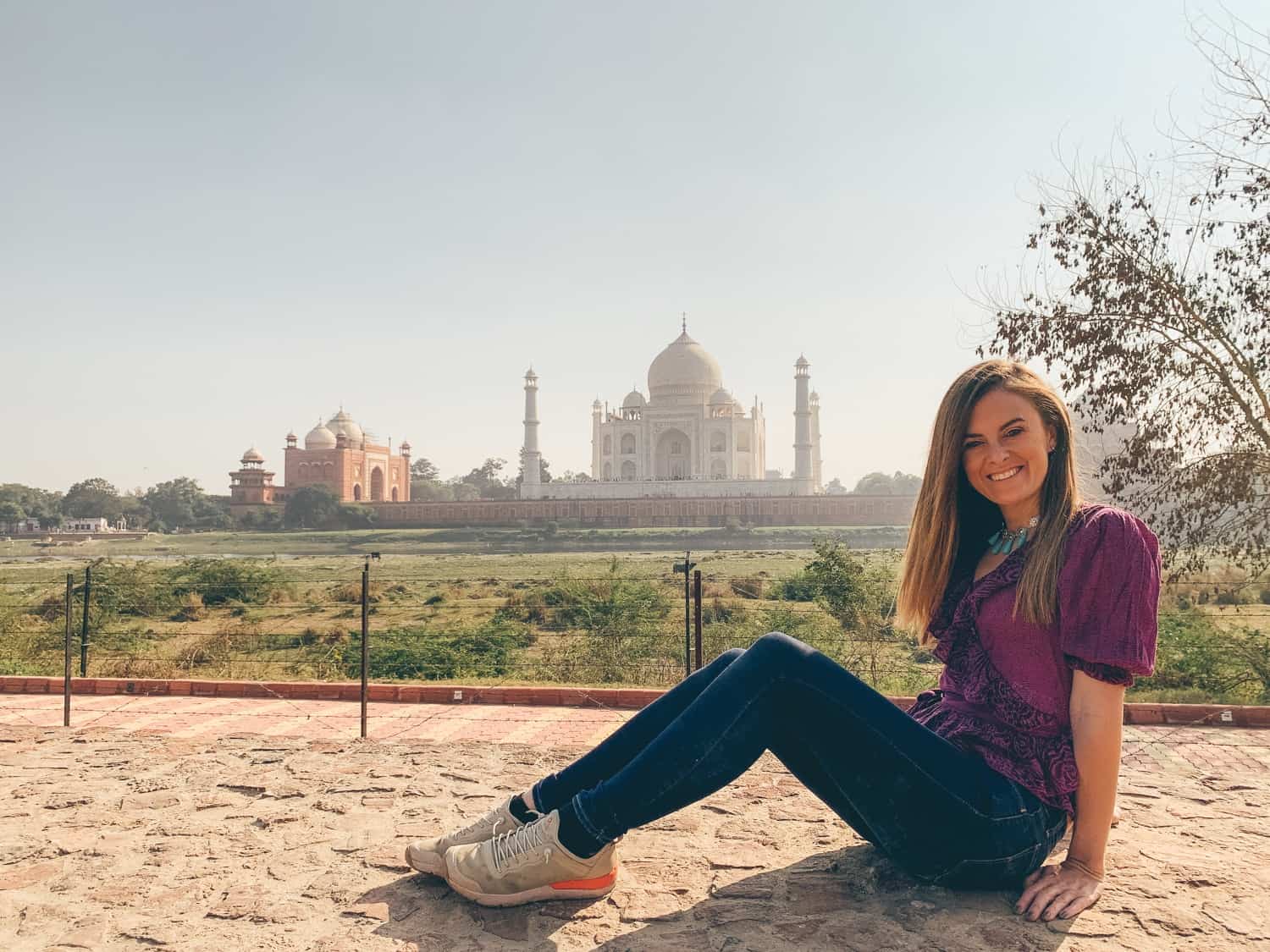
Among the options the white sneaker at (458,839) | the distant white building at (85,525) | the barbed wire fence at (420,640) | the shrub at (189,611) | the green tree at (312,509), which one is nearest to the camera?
the white sneaker at (458,839)

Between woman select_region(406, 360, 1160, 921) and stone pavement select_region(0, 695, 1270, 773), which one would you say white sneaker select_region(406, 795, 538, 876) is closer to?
woman select_region(406, 360, 1160, 921)

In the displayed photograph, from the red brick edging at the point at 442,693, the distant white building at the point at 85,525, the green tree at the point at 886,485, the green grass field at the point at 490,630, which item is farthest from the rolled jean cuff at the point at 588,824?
the distant white building at the point at 85,525

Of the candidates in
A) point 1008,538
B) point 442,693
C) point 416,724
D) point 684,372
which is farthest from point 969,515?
point 684,372

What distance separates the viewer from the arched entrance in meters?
42.1

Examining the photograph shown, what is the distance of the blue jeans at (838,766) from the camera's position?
1324 mm

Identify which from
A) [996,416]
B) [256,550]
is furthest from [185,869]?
[256,550]

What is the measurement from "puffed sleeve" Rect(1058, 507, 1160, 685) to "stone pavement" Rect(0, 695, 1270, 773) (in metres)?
1.45

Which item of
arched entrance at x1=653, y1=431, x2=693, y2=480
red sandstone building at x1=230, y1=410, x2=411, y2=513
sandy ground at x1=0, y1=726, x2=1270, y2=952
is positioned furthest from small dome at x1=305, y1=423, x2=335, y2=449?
sandy ground at x1=0, y1=726, x2=1270, y2=952

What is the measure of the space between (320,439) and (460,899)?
140 ft

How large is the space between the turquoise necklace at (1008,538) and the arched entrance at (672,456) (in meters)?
40.2

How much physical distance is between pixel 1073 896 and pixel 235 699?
10.8ft

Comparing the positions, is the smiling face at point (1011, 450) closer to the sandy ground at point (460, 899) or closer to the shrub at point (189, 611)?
the sandy ground at point (460, 899)

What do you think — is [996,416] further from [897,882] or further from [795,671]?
[897,882]

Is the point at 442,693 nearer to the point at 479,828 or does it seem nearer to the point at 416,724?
the point at 416,724
